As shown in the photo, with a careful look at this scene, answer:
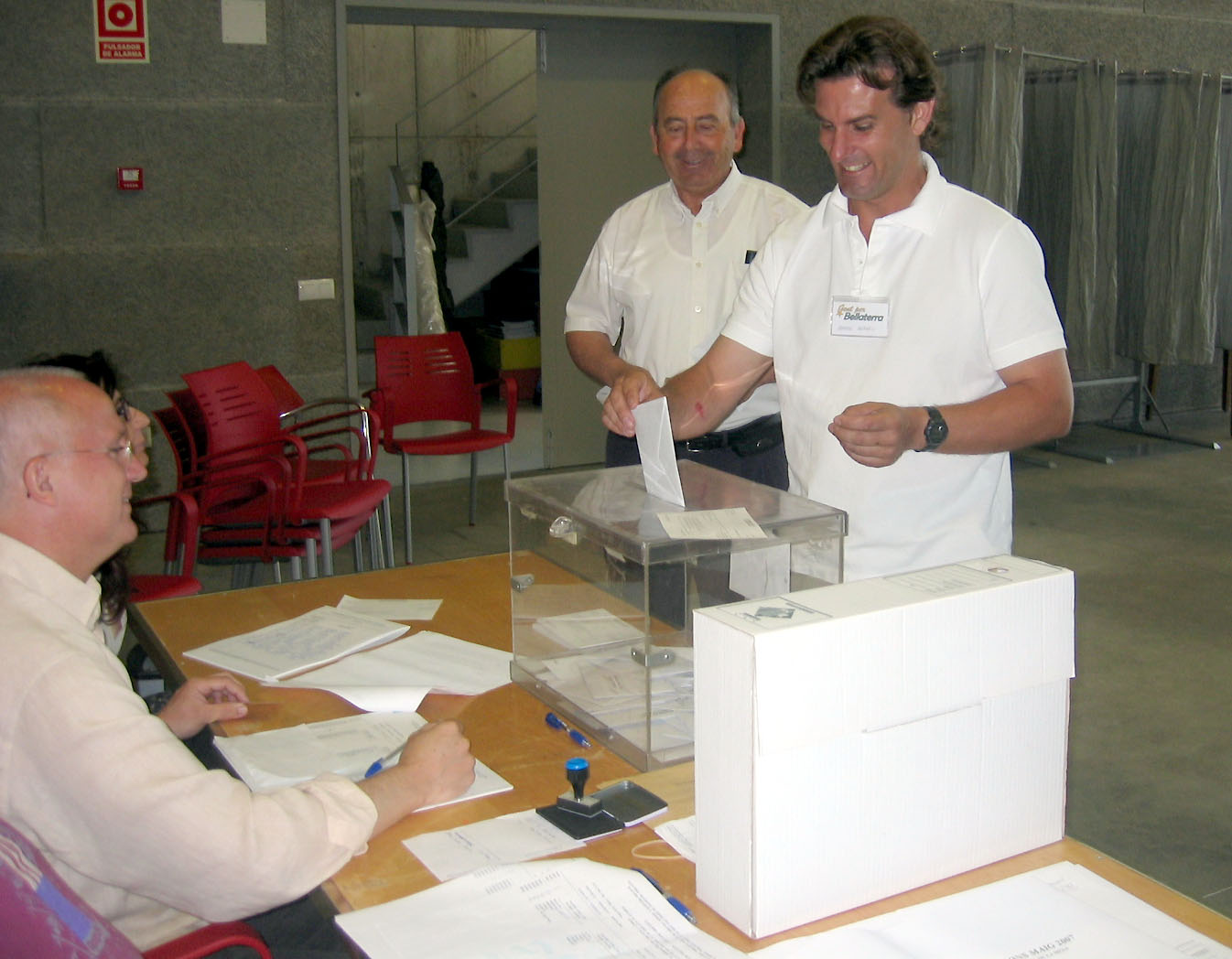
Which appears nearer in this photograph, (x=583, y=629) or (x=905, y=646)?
(x=905, y=646)

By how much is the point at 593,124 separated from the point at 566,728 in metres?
5.35

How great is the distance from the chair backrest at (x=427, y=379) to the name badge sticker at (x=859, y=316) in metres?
3.41

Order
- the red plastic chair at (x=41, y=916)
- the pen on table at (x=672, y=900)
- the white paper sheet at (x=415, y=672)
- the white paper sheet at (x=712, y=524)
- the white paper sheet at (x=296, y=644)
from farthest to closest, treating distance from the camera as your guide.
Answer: the white paper sheet at (x=296, y=644), the white paper sheet at (x=415, y=672), the white paper sheet at (x=712, y=524), the pen on table at (x=672, y=900), the red plastic chair at (x=41, y=916)

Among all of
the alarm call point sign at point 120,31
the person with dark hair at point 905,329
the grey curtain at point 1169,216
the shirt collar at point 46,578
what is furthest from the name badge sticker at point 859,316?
the grey curtain at point 1169,216

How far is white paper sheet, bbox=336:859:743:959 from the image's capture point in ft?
3.78

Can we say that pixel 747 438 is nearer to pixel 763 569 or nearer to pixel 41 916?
pixel 763 569

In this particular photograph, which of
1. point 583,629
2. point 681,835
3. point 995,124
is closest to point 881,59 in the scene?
point 583,629

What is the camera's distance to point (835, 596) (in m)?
1.19

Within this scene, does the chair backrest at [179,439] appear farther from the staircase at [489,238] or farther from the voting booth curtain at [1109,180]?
the staircase at [489,238]

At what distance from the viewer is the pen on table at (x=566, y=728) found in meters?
1.69

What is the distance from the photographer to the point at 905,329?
2.04 metres

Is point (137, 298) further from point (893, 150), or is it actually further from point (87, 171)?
point (893, 150)

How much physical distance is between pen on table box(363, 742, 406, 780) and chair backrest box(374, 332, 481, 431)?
3.70 m

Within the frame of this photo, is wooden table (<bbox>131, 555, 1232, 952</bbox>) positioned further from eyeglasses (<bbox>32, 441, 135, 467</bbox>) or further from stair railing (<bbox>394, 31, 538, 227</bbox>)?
stair railing (<bbox>394, 31, 538, 227</bbox>)
